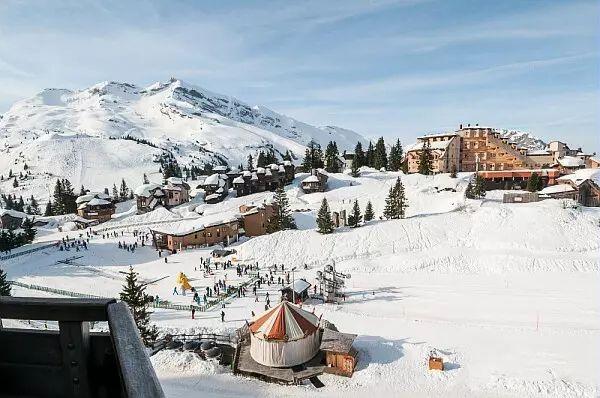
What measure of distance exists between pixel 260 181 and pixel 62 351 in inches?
3138

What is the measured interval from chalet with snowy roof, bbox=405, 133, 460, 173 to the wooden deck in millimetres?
61933

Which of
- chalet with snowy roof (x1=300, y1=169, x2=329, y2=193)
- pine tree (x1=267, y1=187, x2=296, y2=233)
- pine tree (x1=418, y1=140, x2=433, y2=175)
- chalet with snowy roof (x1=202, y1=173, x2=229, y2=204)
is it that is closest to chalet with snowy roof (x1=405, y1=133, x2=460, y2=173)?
pine tree (x1=418, y1=140, x2=433, y2=175)

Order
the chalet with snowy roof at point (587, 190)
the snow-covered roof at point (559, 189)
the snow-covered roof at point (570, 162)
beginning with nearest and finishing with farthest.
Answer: the snow-covered roof at point (559, 189) → the chalet with snowy roof at point (587, 190) → the snow-covered roof at point (570, 162)

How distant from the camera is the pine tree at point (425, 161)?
73.0 metres

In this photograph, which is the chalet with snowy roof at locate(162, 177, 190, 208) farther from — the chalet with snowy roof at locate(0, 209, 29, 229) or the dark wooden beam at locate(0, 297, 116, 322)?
the dark wooden beam at locate(0, 297, 116, 322)

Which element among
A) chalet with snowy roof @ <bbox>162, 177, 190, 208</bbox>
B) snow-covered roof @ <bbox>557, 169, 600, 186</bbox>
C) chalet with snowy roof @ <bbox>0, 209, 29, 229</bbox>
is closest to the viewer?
snow-covered roof @ <bbox>557, 169, 600, 186</bbox>

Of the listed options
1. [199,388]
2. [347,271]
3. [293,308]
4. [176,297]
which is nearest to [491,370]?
[293,308]

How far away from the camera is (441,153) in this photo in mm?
76188

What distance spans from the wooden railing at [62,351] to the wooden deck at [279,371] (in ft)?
58.3

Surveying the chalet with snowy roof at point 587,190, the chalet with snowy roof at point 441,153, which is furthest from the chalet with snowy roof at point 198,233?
the chalet with snowy roof at point 587,190

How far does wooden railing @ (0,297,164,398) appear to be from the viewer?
2.84 meters

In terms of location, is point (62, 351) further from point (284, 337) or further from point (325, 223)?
point (325, 223)

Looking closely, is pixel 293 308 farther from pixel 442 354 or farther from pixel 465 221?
pixel 465 221

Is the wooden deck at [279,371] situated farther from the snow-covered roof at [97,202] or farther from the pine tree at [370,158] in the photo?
the pine tree at [370,158]
